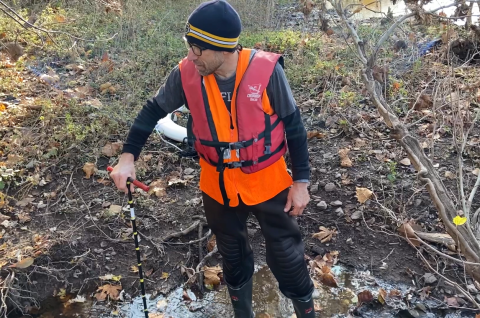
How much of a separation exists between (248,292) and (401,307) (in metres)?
1.20

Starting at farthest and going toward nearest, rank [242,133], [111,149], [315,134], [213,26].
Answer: [315,134] < [111,149] < [242,133] < [213,26]

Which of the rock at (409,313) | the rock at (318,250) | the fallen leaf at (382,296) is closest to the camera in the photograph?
the rock at (409,313)

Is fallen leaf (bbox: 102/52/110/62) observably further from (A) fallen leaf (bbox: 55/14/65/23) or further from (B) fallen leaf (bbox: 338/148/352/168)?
(B) fallen leaf (bbox: 338/148/352/168)

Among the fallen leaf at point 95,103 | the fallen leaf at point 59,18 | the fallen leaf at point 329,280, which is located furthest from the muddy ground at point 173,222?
the fallen leaf at point 59,18

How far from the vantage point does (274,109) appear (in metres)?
2.60

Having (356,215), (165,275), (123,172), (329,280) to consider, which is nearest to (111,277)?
(165,275)

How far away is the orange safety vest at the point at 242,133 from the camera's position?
99.4 inches

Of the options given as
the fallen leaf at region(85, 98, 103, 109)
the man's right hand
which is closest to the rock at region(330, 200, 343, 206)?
the man's right hand

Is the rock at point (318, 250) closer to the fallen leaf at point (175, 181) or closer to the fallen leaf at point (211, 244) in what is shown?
the fallen leaf at point (211, 244)

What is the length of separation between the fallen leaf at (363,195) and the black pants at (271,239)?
159 centimetres

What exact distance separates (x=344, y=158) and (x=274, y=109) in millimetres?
2594

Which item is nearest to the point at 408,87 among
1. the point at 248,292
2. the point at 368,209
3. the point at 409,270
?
the point at 368,209

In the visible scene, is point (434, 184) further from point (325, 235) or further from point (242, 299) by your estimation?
point (242, 299)

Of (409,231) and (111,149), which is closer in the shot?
(409,231)
